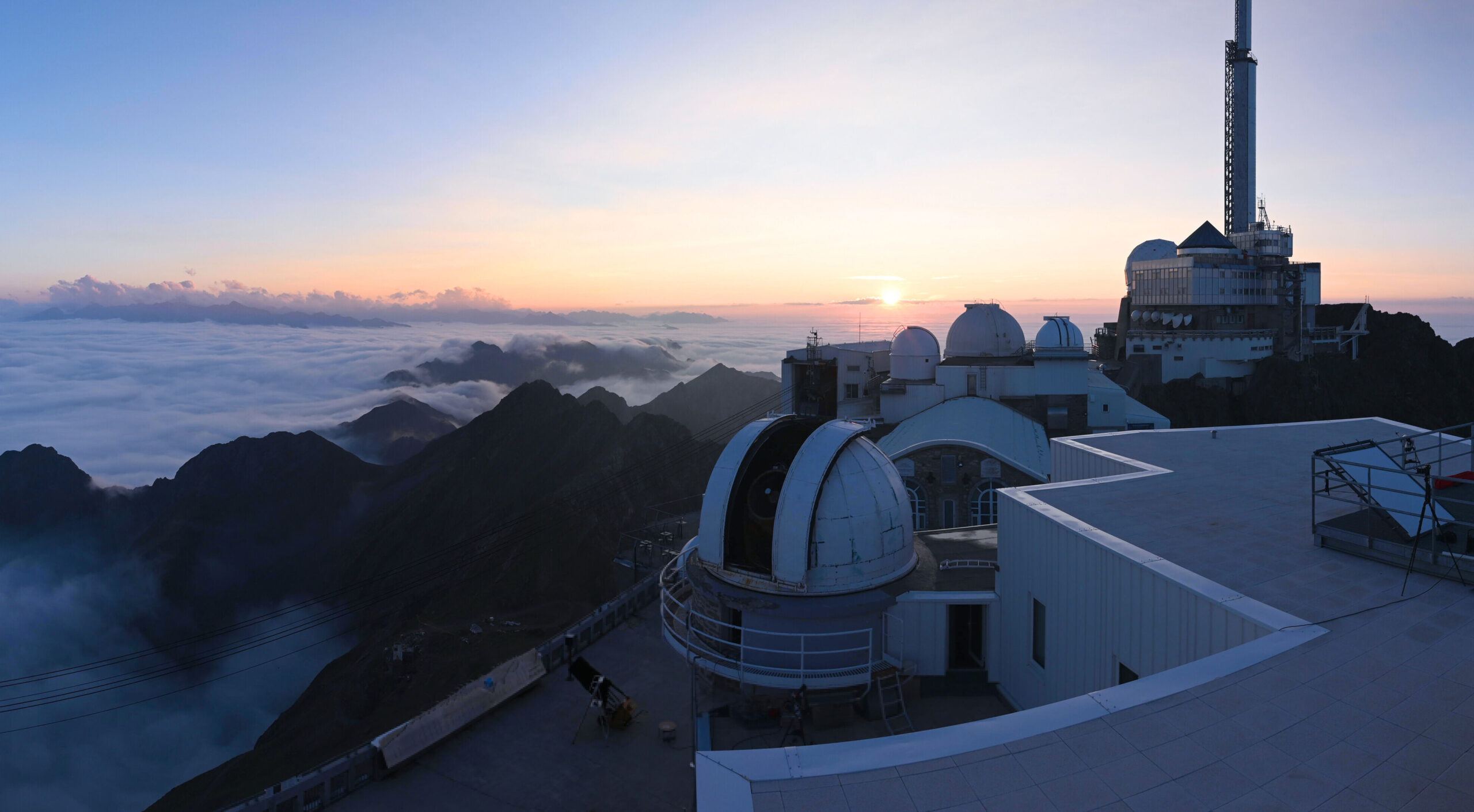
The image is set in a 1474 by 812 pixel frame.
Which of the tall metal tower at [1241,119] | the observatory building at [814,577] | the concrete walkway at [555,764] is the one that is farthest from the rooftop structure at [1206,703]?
the tall metal tower at [1241,119]

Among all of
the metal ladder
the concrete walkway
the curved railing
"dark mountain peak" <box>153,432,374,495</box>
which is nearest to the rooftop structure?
the metal ladder

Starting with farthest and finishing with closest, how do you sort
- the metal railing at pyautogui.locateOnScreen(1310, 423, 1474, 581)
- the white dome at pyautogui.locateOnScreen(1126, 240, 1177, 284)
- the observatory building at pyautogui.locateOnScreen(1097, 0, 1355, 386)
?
the white dome at pyautogui.locateOnScreen(1126, 240, 1177, 284), the observatory building at pyautogui.locateOnScreen(1097, 0, 1355, 386), the metal railing at pyautogui.locateOnScreen(1310, 423, 1474, 581)

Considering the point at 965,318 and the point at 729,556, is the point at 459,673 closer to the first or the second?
the point at 729,556

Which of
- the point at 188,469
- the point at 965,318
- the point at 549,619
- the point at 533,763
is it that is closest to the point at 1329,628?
the point at 533,763

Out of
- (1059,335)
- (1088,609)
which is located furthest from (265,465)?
(1088,609)

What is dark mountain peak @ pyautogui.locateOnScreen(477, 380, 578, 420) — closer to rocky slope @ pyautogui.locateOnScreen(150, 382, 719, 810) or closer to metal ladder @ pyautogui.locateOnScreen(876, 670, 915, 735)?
rocky slope @ pyautogui.locateOnScreen(150, 382, 719, 810)

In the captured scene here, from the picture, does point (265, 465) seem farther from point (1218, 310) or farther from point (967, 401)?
point (1218, 310)

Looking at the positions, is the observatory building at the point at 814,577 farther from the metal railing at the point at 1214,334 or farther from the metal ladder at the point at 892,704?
the metal railing at the point at 1214,334
